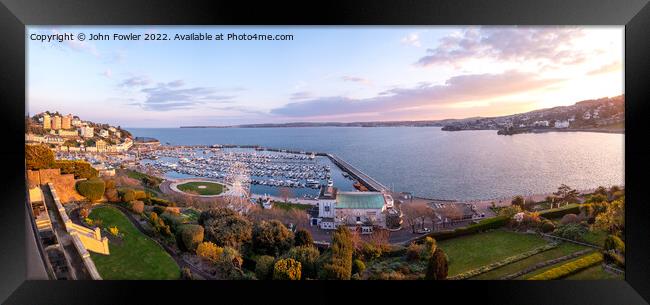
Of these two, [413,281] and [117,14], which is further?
[413,281]

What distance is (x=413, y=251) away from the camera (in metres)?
3.43

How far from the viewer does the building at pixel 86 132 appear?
11.4 feet

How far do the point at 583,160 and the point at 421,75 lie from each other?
2274 millimetres

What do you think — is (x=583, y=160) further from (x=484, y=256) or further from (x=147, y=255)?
(x=147, y=255)

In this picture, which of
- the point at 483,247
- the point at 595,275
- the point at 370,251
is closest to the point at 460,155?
the point at 483,247

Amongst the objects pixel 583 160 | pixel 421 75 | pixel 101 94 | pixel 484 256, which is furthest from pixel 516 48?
pixel 101 94

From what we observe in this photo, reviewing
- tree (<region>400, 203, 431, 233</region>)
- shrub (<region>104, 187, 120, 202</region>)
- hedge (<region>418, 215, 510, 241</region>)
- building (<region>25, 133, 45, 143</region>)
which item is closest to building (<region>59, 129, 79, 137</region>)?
building (<region>25, 133, 45, 143</region>)

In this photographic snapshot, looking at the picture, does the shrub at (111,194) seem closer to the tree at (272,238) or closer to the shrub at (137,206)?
→ the shrub at (137,206)

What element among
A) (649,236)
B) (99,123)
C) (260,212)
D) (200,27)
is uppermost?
(200,27)

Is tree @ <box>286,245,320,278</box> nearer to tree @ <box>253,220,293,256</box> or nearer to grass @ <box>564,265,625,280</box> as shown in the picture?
tree @ <box>253,220,293,256</box>

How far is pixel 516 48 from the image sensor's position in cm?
334

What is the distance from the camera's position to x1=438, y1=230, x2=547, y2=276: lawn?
11.3 feet

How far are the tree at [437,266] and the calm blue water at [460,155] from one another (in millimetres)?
692

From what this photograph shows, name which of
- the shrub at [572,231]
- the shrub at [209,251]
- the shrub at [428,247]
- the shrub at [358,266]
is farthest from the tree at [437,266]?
the shrub at [209,251]
